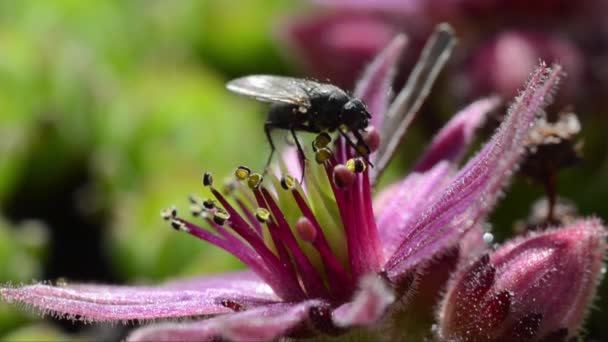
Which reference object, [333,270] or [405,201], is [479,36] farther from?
[333,270]

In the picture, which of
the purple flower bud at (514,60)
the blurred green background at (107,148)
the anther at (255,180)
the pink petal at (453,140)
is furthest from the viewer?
the blurred green background at (107,148)

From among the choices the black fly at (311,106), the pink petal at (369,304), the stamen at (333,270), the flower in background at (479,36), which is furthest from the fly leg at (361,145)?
the flower in background at (479,36)

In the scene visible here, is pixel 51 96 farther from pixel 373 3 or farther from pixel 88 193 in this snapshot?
pixel 373 3

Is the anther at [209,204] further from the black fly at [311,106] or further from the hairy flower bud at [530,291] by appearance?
the hairy flower bud at [530,291]

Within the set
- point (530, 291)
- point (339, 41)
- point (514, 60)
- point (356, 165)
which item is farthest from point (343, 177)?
point (339, 41)

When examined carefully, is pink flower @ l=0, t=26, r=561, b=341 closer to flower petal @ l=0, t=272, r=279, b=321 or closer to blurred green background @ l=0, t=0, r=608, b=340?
flower petal @ l=0, t=272, r=279, b=321

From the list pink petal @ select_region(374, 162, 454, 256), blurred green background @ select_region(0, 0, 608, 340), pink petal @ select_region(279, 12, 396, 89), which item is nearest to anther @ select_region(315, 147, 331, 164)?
pink petal @ select_region(374, 162, 454, 256)

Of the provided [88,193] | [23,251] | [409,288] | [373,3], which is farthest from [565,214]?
[88,193]
